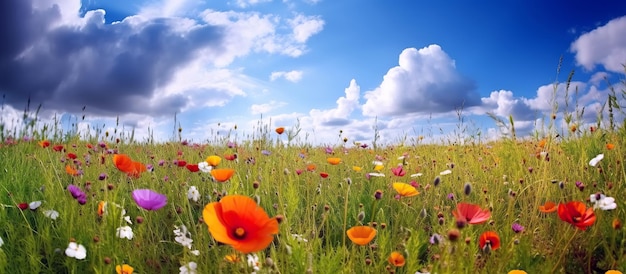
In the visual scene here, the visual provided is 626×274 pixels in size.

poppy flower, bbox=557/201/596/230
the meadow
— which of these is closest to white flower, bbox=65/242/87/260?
the meadow

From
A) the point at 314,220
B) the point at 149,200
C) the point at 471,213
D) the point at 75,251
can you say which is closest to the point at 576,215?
the point at 471,213

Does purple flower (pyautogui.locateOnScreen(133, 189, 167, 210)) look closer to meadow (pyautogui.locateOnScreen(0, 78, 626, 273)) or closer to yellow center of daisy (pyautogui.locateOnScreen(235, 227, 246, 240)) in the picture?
meadow (pyautogui.locateOnScreen(0, 78, 626, 273))

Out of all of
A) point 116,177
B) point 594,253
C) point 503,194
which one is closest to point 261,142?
point 116,177

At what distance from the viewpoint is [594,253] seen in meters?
2.31

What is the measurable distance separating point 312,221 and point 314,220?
0.68 metres

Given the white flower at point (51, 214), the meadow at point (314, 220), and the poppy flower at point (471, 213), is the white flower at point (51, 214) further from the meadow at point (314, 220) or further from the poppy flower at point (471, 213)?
the poppy flower at point (471, 213)

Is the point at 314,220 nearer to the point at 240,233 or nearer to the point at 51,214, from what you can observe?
the point at 240,233

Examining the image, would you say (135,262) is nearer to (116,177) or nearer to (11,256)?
(11,256)

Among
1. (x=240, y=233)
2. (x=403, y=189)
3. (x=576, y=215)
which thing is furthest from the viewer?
(x=403, y=189)

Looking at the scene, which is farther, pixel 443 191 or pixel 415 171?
pixel 415 171

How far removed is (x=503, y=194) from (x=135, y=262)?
103 inches

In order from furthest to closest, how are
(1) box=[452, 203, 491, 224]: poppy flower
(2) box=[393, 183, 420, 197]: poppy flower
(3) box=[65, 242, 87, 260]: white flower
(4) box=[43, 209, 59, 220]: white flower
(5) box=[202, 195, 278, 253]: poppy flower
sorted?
1. (4) box=[43, 209, 59, 220]: white flower
2. (2) box=[393, 183, 420, 197]: poppy flower
3. (3) box=[65, 242, 87, 260]: white flower
4. (1) box=[452, 203, 491, 224]: poppy flower
5. (5) box=[202, 195, 278, 253]: poppy flower

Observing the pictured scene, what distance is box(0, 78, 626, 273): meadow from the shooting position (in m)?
1.52

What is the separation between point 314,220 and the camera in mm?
2035
